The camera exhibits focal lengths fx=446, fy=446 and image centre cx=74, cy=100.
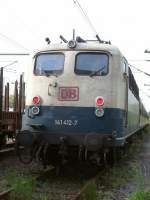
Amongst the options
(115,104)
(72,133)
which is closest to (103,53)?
(115,104)

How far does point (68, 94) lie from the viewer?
31.4ft

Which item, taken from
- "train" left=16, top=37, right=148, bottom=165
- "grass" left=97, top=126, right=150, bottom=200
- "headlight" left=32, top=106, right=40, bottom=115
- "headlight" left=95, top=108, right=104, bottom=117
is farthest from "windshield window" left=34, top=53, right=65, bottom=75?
"grass" left=97, top=126, right=150, bottom=200

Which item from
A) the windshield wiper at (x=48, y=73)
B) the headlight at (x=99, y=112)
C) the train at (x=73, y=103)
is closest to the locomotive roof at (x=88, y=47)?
the train at (x=73, y=103)

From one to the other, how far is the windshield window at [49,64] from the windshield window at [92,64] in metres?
0.38

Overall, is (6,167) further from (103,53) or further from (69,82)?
(103,53)

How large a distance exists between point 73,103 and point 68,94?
23cm

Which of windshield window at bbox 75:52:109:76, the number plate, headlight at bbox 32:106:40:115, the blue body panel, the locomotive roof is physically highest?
the locomotive roof

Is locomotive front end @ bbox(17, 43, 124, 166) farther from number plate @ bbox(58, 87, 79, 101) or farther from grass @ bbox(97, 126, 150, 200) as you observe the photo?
grass @ bbox(97, 126, 150, 200)

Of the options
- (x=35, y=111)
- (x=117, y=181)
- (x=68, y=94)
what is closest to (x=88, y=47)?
(x=68, y=94)

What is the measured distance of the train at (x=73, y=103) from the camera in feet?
30.3

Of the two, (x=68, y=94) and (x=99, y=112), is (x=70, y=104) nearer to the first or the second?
(x=68, y=94)

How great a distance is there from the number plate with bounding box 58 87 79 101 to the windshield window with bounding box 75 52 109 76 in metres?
0.42

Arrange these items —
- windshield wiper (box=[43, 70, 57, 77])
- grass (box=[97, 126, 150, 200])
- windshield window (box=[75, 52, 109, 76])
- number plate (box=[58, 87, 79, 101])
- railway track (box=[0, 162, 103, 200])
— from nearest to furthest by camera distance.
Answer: railway track (box=[0, 162, 103, 200]), grass (box=[97, 126, 150, 200]), number plate (box=[58, 87, 79, 101]), windshield window (box=[75, 52, 109, 76]), windshield wiper (box=[43, 70, 57, 77])

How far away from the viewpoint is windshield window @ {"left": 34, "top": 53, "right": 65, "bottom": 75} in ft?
32.5
